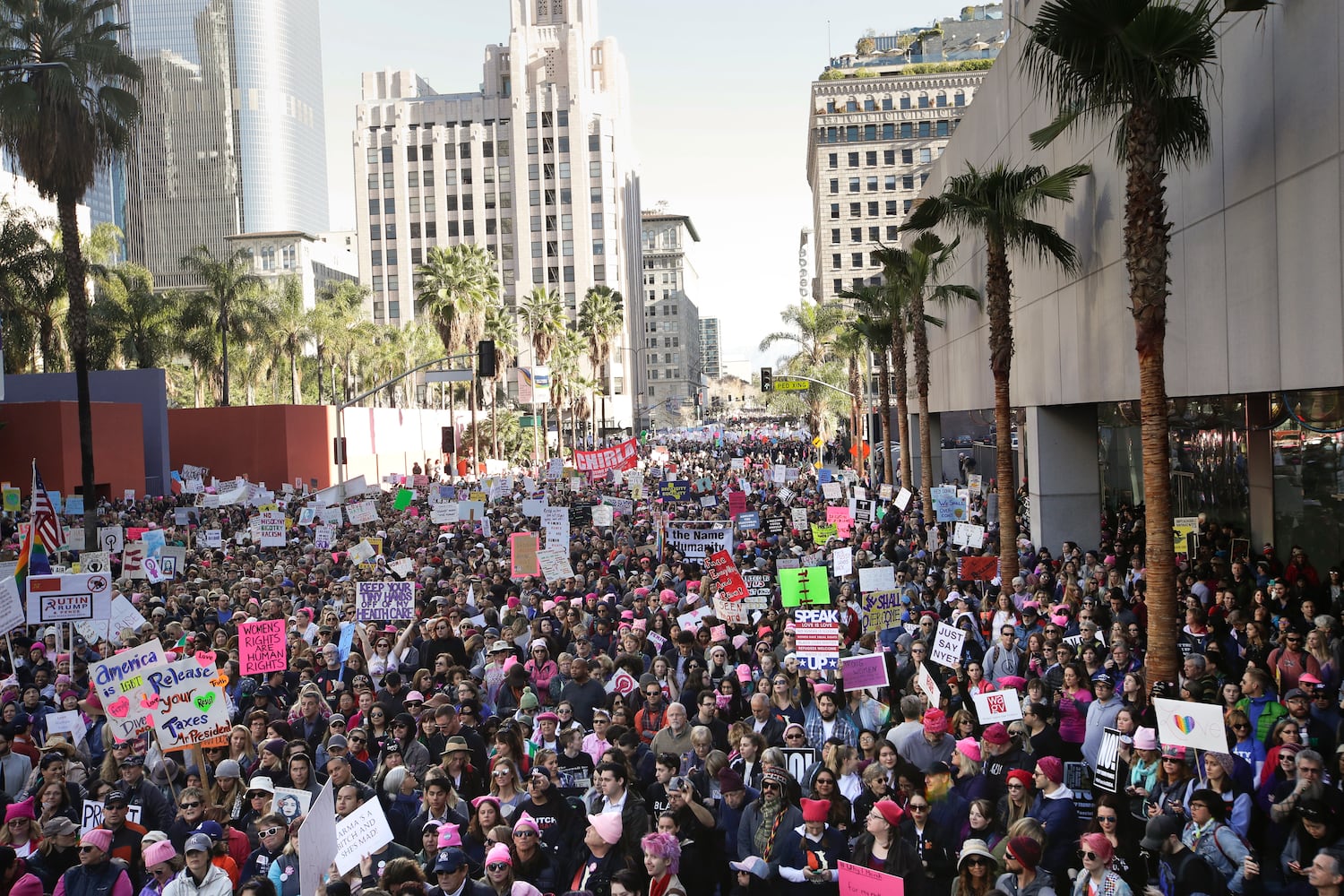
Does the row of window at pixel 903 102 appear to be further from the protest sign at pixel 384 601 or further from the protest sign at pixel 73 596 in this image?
the protest sign at pixel 73 596

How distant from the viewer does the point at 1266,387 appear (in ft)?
44.1

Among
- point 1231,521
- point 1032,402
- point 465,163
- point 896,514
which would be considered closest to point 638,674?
point 1032,402

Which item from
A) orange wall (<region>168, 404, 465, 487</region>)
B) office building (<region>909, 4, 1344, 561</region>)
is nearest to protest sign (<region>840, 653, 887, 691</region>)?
office building (<region>909, 4, 1344, 561</region>)

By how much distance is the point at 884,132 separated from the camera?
363 feet

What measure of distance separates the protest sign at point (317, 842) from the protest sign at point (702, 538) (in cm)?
1320

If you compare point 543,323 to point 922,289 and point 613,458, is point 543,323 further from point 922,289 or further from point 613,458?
point 922,289

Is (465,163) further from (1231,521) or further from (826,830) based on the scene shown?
(826,830)

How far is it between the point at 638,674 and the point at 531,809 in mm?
4328

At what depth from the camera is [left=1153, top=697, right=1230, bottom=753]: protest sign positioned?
8477 mm

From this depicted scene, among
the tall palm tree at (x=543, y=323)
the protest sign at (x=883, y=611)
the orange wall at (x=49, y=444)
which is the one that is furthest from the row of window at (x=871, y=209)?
the protest sign at (x=883, y=611)

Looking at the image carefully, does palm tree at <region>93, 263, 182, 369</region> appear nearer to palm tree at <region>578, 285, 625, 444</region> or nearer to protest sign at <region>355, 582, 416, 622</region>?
palm tree at <region>578, 285, 625, 444</region>

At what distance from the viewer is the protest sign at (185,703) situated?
10.4 metres

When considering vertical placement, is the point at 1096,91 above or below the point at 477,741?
above

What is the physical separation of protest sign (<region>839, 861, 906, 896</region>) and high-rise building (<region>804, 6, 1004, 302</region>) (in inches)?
4082
